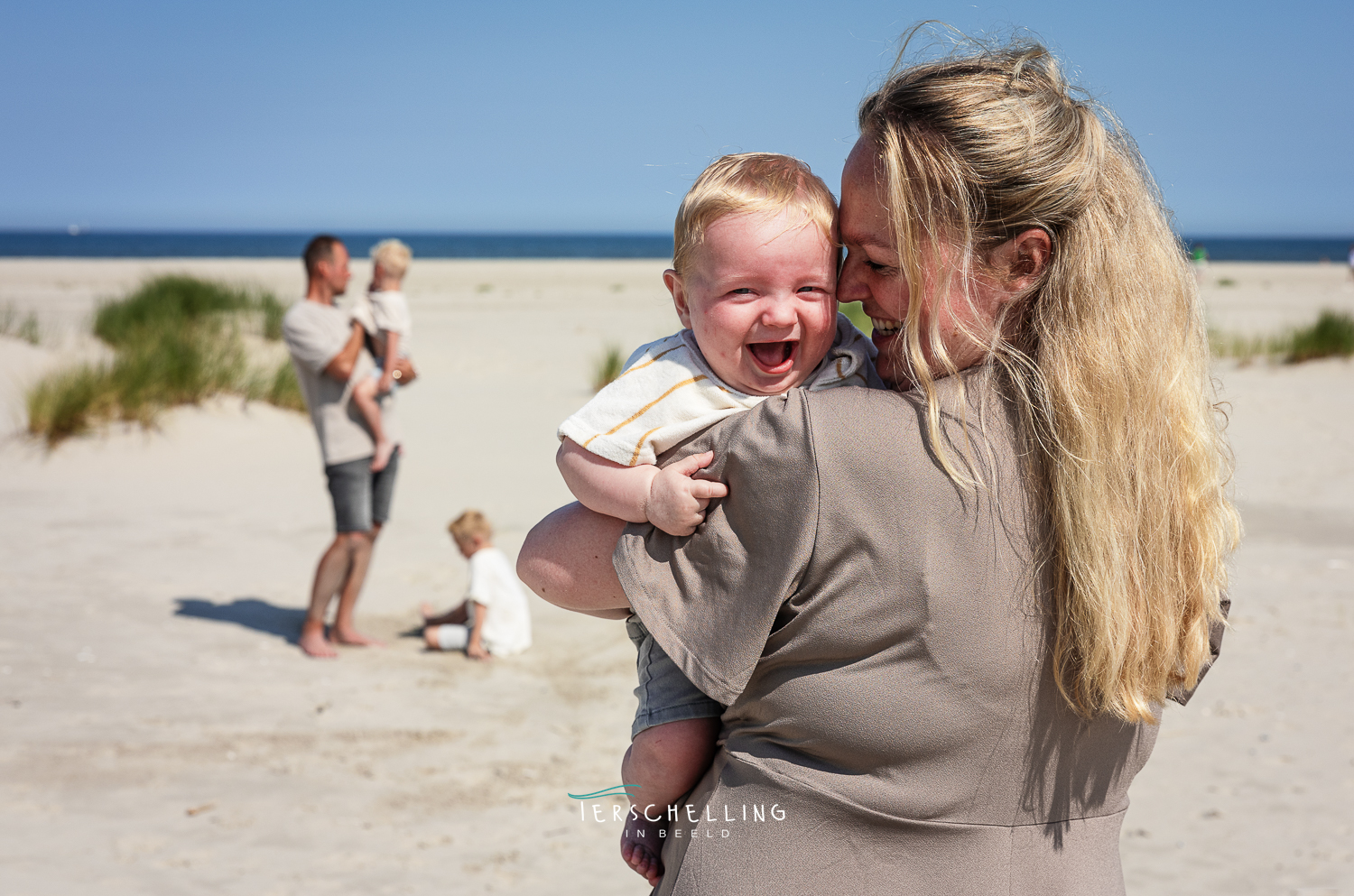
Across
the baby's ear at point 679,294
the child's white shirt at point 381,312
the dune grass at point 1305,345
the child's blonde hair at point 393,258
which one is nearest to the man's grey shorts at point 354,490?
the child's white shirt at point 381,312

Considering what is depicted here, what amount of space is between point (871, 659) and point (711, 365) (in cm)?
57

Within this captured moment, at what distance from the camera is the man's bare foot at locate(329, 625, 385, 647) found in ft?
19.1

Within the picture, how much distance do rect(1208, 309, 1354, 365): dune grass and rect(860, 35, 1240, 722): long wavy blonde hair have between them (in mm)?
14850

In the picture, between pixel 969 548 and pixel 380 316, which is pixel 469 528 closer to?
pixel 380 316

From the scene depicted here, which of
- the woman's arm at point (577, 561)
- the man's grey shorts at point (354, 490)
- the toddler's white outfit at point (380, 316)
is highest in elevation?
the woman's arm at point (577, 561)

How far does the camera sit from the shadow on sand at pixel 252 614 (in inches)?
240

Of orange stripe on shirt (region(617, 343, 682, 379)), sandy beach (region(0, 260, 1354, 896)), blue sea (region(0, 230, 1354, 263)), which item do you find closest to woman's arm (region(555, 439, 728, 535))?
orange stripe on shirt (region(617, 343, 682, 379))

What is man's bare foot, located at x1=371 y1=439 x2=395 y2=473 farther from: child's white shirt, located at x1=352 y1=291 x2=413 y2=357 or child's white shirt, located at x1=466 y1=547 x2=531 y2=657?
child's white shirt, located at x1=466 y1=547 x2=531 y2=657

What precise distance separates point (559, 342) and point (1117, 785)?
629 inches

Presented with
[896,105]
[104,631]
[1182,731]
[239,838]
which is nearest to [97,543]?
[104,631]

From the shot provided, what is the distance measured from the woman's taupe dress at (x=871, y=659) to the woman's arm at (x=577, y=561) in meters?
A: 0.14

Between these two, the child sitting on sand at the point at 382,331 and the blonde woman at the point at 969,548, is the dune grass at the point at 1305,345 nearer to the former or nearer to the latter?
the child sitting on sand at the point at 382,331

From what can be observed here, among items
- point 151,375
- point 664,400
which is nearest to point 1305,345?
point 151,375

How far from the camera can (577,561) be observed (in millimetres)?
1598
